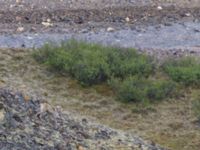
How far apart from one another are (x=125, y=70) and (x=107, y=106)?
733 millimetres

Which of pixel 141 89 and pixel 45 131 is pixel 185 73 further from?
pixel 45 131

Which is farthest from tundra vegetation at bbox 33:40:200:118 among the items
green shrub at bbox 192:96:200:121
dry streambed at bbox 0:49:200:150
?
green shrub at bbox 192:96:200:121

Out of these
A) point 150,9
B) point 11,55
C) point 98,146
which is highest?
point 98,146

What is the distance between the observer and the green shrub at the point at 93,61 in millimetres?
9219

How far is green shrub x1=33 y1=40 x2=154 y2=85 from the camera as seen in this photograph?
363 inches

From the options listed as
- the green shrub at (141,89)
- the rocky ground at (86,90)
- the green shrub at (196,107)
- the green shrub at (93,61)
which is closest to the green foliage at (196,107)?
the green shrub at (196,107)

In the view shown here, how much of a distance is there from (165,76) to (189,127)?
1395 mm

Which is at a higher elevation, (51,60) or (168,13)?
(51,60)

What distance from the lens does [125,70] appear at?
30.5 feet

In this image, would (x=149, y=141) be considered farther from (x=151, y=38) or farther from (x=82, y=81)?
(x=151, y=38)

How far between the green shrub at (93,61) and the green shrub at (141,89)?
26 cm

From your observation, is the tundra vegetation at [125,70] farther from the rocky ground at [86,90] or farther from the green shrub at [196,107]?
the green shrub at [196,107]

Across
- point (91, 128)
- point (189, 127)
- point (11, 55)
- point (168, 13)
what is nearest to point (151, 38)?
point (168, 13)

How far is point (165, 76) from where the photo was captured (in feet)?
30.9
